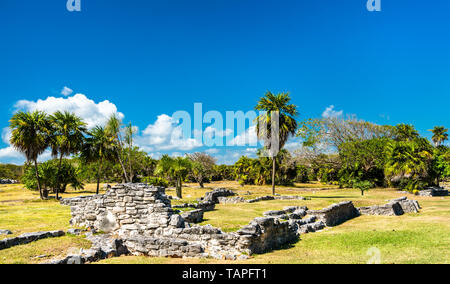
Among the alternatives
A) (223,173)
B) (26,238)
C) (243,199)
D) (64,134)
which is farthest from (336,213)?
(223,173)

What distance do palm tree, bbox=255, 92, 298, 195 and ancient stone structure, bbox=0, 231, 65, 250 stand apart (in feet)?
90.5

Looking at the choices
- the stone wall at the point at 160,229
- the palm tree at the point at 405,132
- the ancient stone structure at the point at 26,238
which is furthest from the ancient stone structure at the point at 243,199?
the palm tree at the point at 405,132

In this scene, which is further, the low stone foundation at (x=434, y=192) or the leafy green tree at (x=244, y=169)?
the leafy green tree at (x=244, y=169)

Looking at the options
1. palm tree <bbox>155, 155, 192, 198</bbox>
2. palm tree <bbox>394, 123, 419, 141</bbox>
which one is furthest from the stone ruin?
palm tree <bbox>394, 123, 419, 141</bbox>

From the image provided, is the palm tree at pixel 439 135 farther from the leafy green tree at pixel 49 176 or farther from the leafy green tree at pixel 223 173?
the leafy green tree at pixel 49 176

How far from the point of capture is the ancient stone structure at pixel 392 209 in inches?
794

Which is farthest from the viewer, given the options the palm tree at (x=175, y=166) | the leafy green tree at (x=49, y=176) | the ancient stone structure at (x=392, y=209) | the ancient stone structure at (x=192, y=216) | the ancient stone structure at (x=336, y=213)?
the leafy green tree at (x=49, y=176)

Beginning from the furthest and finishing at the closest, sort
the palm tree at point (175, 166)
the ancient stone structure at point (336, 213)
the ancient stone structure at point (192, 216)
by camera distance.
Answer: the palm tree at point (175, 166), the ancient stone structure at point (336, 213), the ancient stone structure at point (192, 216)

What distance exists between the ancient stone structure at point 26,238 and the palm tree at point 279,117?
2757 centimetres

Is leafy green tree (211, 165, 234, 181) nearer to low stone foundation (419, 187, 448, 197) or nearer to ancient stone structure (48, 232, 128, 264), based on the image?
low stone foundation (419, 187, 448, 197)

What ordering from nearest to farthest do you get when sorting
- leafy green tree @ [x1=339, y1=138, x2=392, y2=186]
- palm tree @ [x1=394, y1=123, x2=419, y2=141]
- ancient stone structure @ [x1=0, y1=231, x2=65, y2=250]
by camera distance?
ancient stone structure @ [x1=0, y1=231, x2=65, y2=250], leafy green tree @ [x1=339, y1=138, x2=392, y2=186], palm tree @ [x1=394, y1=123, x2=419, y2=141]

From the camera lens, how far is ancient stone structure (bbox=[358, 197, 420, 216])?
20.2m

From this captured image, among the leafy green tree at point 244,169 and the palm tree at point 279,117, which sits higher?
the palm tree at point 279,117

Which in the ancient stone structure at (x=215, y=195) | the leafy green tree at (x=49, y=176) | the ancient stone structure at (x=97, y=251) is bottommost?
the ancient stone structure at (x=215, y=195)
